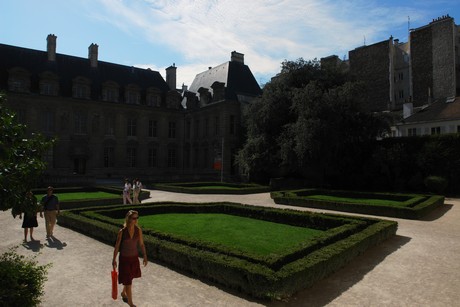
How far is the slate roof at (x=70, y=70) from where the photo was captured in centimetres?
3831

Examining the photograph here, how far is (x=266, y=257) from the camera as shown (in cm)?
741

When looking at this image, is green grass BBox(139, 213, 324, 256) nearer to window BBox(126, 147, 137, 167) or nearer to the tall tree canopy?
the tall tree canopy

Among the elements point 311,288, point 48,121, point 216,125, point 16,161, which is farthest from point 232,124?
point 16,161

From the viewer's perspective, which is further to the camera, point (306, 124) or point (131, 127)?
point (131, 127)

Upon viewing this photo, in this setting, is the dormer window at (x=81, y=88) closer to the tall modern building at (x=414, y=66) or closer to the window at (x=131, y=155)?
the window at (x=131, y=155)

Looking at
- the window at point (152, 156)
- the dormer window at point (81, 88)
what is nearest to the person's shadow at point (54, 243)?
the dormer window at point (81, 88)

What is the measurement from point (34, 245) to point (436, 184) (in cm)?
2559

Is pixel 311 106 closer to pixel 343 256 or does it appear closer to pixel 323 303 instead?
pixel 343 256

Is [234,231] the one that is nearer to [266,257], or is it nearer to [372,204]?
[266,257]

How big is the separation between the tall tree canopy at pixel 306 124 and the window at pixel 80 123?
19.7m

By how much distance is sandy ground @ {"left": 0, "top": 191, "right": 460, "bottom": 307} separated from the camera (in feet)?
21.5

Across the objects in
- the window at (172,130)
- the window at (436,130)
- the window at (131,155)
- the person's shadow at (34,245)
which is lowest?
the person's shadow at (34,245)

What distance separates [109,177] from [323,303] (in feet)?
126

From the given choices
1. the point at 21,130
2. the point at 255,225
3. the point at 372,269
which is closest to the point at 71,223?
the point at 255,225
